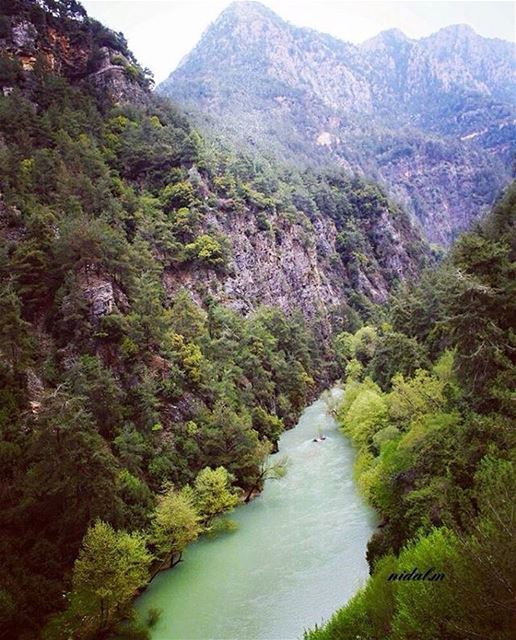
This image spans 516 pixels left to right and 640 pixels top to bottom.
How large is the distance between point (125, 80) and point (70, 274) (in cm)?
5640

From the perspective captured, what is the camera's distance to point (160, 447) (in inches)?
1753

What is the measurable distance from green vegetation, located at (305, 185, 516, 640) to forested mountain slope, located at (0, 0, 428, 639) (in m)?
13.2

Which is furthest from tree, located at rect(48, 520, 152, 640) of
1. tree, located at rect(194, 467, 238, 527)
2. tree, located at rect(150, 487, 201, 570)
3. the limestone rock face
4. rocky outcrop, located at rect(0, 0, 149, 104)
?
rocky outcrop, located at rect(0, 0, 149, 104)

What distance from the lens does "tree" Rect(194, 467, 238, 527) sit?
41.9m

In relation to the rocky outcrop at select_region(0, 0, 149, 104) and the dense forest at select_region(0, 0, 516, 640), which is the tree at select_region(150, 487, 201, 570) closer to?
the dense forest at select_region(0, 0, 516, 640)

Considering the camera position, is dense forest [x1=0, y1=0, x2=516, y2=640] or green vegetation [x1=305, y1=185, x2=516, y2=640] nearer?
green vegetation [x1=305, y1=185, x2=516, y2=640]

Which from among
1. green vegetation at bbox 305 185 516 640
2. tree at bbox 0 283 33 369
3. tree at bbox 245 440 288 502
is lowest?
tree at bbox 245 440 288 502

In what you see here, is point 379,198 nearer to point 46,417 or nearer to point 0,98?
point 0,98

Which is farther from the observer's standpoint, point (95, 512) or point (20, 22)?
point (20, 22)

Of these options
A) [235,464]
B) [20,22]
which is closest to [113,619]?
[235,464]

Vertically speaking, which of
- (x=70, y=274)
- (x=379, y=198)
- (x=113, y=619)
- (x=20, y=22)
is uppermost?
(x=379, y=198)

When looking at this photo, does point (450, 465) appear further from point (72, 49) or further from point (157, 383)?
point (72, 49)

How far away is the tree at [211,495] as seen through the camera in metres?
41.9

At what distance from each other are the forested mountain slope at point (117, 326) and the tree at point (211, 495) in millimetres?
139
